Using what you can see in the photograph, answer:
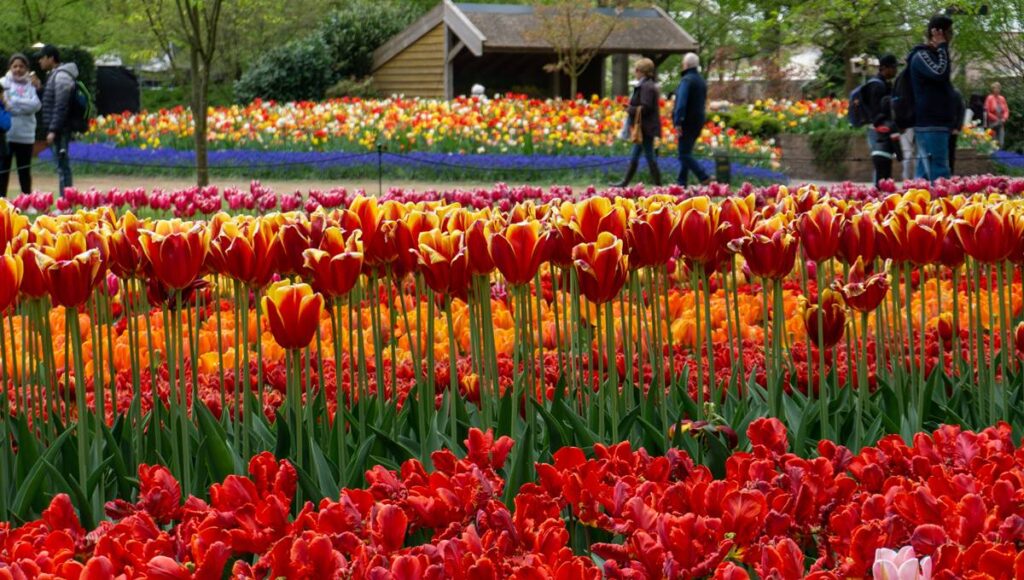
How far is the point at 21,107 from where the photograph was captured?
615 inches

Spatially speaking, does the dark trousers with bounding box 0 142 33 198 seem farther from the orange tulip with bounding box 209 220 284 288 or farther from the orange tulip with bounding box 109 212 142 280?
the orange tulip with bounding box 209 220 284 288

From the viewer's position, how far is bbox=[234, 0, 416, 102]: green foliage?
36000 mm

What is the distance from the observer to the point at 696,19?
44844 millimetres

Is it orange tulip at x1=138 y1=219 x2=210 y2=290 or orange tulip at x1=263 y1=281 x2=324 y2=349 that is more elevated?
orange tulip at x1=138 y1=219 x2=210 y2=290

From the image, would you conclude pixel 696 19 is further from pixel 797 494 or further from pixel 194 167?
pixel 797 494

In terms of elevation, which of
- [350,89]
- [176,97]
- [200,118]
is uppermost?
[176,97]

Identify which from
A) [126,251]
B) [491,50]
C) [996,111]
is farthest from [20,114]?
[996,111]

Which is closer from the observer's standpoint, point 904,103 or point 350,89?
point 904,103

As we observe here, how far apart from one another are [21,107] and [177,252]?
1334cm

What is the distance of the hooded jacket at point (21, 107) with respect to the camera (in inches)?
615

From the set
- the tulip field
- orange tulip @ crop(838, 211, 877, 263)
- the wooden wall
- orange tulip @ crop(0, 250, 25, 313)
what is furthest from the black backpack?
the wooden wall

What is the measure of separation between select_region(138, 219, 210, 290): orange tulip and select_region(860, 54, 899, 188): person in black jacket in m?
14.2

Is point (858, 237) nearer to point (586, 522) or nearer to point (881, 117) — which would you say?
point (586, 522)

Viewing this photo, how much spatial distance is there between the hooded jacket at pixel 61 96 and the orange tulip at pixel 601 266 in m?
14.2
